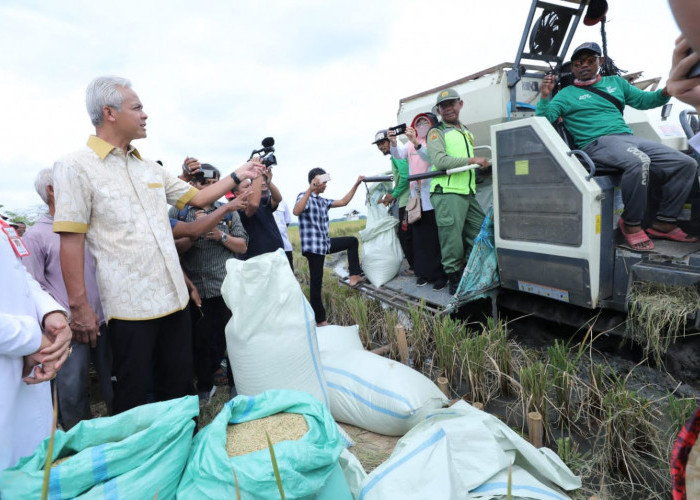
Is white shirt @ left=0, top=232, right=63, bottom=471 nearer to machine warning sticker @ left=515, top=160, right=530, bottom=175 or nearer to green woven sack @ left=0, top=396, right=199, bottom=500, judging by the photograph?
green woven sack @ left=0, top=396, right=199, bottom=500

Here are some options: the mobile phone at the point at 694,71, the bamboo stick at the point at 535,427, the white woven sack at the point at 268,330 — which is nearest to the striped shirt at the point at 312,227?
the white woven sack at the point at 268,330

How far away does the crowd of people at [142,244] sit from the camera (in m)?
1.20

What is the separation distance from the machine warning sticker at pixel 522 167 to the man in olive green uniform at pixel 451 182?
579 millimetres

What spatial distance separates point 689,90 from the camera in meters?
0.67

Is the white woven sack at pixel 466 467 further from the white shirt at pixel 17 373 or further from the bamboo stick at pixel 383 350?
the bamboo stick at pixel 383 350

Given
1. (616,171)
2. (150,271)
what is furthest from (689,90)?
(616,171)

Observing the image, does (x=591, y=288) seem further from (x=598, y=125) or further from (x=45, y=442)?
(x=45, y=442)

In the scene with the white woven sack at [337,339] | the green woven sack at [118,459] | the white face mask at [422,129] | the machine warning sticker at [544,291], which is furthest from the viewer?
the white face mask at [422,129]

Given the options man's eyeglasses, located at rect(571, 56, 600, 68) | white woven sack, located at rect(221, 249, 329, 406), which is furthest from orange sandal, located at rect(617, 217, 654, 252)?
white woven sack, located at rect(221, 249, 329, 406)

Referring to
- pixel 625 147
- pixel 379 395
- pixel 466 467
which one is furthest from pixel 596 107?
pixel 466 467

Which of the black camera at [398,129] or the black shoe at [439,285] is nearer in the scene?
the black shoe at [439,285]

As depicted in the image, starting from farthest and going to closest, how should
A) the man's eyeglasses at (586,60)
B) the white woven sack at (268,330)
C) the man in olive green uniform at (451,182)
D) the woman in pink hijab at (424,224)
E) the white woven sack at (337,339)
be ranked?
1. the woman in pink hijab at (424,224)
2. the man in olive green uniform at (451,182)
3. the man's eyeglasses at (586,60)
4. the white woven sack at (337,339)
5. the white woven sack at (268,330)

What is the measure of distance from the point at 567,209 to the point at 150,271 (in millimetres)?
2545

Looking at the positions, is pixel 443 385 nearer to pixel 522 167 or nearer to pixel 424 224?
pixel 522 167
